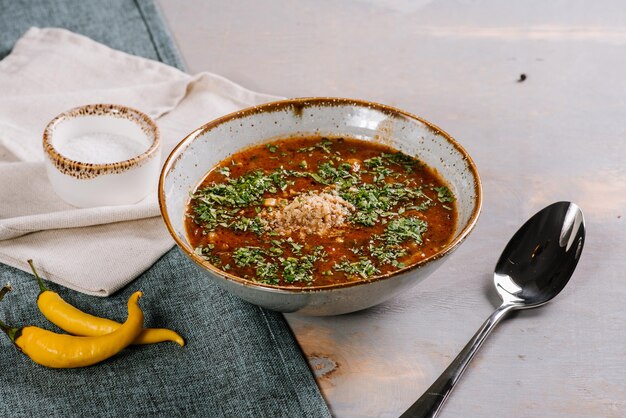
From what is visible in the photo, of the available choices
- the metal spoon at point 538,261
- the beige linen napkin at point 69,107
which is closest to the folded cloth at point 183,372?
the beige linen napkin at point 69,107

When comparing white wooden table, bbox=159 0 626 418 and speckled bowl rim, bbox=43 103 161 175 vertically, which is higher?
speckled bowl rim, bbox=43 103 161 175

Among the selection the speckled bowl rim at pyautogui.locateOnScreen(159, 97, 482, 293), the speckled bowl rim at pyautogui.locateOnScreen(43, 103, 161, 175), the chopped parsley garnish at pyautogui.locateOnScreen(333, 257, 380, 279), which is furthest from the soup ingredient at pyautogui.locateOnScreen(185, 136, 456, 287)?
the speckled bowl rim at pyautogui.locateOnScreen(43, 103, 161, 175)

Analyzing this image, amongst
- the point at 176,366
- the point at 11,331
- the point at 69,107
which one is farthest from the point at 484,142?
the point at 11,331

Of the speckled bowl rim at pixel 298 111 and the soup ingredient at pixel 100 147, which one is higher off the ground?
the speckled bowl rim at pixel 298 111

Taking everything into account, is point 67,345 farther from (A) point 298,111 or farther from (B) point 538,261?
(B) point 538,261

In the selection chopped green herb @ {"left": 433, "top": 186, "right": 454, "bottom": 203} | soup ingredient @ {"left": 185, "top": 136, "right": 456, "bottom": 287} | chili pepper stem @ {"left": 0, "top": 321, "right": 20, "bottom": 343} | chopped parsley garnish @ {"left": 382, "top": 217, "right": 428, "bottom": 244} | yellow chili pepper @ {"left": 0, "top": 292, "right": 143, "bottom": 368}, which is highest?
soup ingredient @ {"left": 185, "top": 136, "right": 456, "bottom": 287}

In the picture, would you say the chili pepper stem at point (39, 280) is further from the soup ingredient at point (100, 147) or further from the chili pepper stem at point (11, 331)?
the soup ingredient at point (100, 147)

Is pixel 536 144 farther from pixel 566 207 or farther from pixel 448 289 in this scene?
pixel 448 289

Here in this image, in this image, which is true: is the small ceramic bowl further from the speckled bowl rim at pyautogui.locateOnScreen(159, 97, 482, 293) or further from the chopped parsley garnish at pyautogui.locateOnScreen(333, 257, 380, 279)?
the chopped parsley garnish at pyautogui.locateOnScreen(333, 257, 380, 279)
